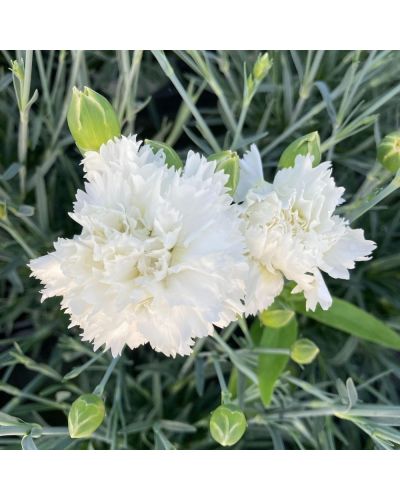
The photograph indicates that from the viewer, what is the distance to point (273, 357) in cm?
59

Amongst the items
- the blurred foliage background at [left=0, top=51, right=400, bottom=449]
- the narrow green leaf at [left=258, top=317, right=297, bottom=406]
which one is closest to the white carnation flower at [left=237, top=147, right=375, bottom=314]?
the narrow green leaf at [left=258, top=317, right=297, bottom=406]

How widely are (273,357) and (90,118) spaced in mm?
305

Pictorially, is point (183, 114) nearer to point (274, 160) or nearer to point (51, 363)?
point (274, 160)

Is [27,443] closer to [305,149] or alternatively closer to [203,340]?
[203,340]

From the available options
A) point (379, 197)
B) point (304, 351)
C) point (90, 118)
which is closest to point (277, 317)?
point (304, 351)

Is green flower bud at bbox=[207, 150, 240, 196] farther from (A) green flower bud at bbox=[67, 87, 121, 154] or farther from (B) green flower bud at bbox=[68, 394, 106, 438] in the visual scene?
(B) green flower bud at bbox=[68, 394, 106, 438]

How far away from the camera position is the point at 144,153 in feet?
1.40

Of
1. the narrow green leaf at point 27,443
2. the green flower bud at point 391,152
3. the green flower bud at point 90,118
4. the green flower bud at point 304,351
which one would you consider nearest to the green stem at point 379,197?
the green flower bud at point 391,152

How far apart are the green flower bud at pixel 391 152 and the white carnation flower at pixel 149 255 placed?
0.62ft

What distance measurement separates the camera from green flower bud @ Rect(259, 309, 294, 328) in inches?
21.6

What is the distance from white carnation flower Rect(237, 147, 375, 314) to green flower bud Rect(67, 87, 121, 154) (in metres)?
0.13

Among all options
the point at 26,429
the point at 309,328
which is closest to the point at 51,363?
the point at 26,429

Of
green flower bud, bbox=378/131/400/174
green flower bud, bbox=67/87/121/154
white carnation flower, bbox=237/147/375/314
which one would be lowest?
white carnation flower, bbox=237/147/375/314

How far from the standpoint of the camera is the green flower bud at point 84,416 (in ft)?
1.61
